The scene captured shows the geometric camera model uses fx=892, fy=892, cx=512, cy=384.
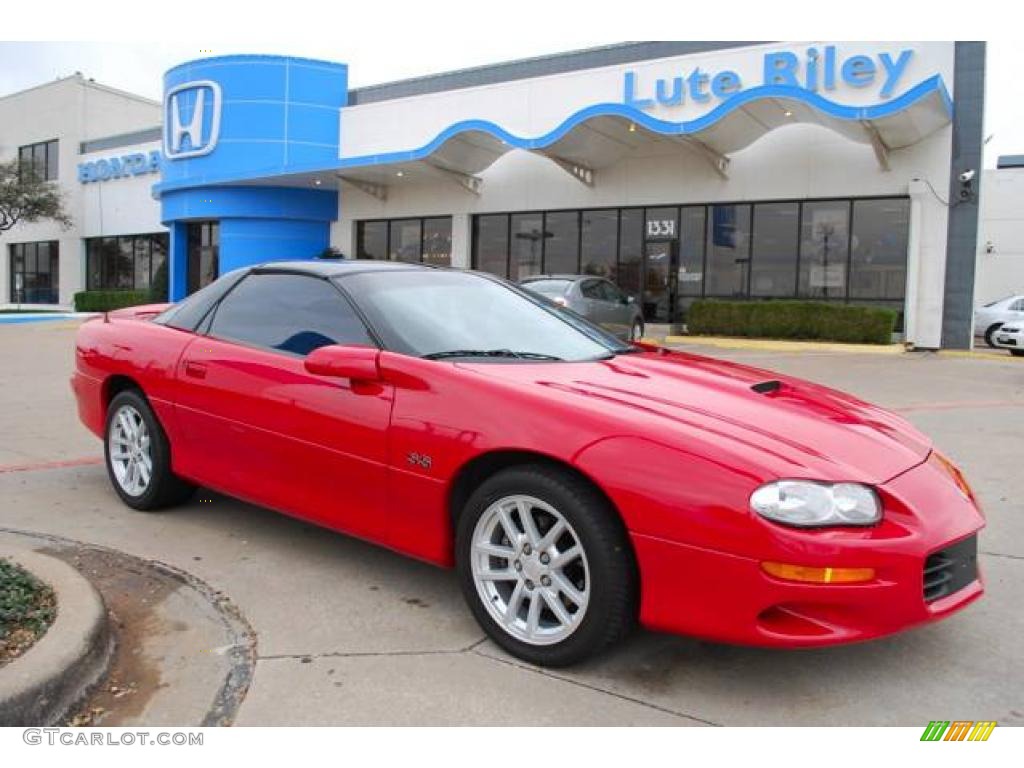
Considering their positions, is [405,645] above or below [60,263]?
below

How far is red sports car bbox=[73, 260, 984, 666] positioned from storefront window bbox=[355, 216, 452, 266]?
19028 millimetres

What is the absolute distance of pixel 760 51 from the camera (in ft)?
57.9

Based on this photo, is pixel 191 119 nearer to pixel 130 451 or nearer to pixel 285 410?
pixel 130 451

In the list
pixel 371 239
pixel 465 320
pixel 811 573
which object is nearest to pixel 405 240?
pixel 371 239

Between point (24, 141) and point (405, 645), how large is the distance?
41.7 m

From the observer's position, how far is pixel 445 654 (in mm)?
3236

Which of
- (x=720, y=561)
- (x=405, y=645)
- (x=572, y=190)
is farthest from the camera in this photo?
(x=572, y=190)

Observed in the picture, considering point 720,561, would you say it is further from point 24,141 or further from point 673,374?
point 24,141

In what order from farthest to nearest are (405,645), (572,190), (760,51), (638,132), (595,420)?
(572,190) < (638,132) < (760,51) < (405,645) < (595,420)

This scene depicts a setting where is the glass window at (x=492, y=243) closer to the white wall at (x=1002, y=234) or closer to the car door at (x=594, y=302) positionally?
the car door at (x=594, y=302)

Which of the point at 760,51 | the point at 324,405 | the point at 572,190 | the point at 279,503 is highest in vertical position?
the point at 760,51

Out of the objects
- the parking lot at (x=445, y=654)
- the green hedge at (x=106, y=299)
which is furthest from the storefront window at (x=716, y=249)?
the green hedge at (x=106, y=299)

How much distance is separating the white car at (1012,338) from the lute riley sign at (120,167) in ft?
87.1

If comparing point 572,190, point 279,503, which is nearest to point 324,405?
point 279,503
